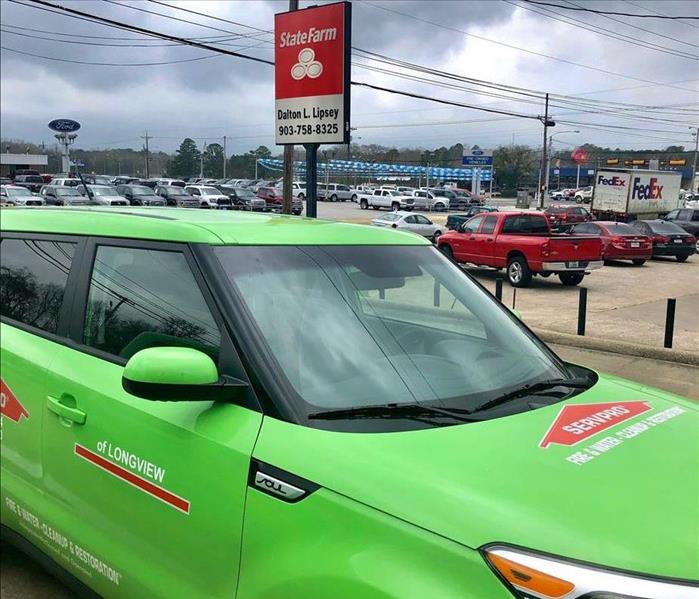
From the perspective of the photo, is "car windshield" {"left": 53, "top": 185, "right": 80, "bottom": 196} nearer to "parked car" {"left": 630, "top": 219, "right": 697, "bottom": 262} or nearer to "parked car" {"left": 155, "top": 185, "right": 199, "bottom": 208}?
"parked car" {"left": 155, "top": 185, "right": 199, "bottom": 208}

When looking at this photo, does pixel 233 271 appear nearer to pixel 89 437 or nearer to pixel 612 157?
pixel 89 437

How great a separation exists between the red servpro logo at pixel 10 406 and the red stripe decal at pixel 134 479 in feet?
1.69

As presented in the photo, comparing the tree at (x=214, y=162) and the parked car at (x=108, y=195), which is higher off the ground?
the tree at (x=214, y=162)

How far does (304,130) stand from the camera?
12375 millimetres

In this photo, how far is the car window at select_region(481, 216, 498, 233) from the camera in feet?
62.0

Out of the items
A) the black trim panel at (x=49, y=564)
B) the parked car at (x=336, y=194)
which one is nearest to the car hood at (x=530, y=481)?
the black trim panel at (x=49, y=564)

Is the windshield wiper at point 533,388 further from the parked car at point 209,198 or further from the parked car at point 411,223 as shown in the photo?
the parked car at point 209,198

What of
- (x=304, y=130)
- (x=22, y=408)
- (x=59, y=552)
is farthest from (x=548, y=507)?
(x=304, y=130)

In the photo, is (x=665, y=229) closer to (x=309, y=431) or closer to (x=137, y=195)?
(x=309, y=431)

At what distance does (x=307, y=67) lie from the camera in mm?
12109

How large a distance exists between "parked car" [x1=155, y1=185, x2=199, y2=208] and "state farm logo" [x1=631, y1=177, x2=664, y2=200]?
1073 inches

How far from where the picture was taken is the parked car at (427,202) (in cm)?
6141

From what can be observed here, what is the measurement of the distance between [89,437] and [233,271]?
0.82 metres

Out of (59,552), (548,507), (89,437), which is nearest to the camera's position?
(548,507)
